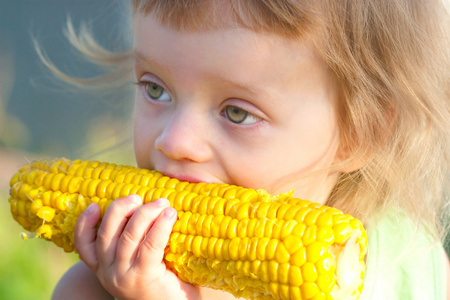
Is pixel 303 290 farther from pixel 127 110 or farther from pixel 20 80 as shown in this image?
pixel 20 80

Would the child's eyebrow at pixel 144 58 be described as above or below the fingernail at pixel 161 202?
above

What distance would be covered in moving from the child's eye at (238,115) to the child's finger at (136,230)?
36cm

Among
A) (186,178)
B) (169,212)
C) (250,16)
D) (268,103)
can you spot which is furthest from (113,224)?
(250,16)

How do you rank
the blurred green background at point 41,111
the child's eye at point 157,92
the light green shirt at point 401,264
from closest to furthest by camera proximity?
1. the child's eye at point 157,92
2. the light green shirt at point 401,264
3. the blurred green background at point 41,111

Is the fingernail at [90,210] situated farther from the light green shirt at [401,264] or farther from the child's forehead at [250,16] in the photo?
the light green shirt at [401,264]

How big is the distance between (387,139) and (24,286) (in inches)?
95.9

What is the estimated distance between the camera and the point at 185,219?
188cm

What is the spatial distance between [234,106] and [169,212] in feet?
1.37

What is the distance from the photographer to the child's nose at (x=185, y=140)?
1.95 meters

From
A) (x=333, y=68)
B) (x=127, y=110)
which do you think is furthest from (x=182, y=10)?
(x=127, y=110)

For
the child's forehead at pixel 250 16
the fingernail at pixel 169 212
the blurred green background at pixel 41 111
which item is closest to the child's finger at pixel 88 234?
the fingernail at pixel 169 212

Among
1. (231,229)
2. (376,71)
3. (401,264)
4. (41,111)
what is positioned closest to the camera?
(231,229)

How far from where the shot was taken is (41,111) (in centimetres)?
505

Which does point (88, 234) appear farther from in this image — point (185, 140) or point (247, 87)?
point (247, 87)
